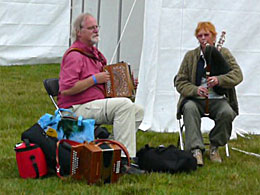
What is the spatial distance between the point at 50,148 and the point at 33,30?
329 inches

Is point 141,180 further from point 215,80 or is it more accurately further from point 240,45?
point 240,45

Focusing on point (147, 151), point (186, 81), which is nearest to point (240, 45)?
point (186, 81)

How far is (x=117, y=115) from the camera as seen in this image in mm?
4570

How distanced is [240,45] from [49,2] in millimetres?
6889

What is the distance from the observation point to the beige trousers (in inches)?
179

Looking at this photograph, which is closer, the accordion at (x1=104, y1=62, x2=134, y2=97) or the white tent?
the accordion at (x1=104, y1=62, x2=134, y2=97)

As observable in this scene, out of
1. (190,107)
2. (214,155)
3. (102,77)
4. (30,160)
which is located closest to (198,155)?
(214,155)

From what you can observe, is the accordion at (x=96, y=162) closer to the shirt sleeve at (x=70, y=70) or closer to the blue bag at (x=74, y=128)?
the blue bag at (x=74, y=128)

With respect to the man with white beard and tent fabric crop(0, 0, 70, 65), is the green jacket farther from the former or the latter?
tent fabric crop(0, 0, 70, 65)

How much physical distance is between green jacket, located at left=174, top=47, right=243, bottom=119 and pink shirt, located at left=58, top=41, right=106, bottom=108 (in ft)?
2.46

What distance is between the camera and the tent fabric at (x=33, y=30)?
1209 cm

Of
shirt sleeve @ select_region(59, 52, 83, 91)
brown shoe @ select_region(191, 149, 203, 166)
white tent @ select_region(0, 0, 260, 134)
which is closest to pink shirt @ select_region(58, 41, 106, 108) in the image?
shirt sleeve @ select_region(59, 52, 83, 91)

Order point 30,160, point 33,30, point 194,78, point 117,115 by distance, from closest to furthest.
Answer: point 30,160 → point 117,115 → point 194,78 → point 33,30

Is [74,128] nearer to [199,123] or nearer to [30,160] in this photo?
[30,160]
